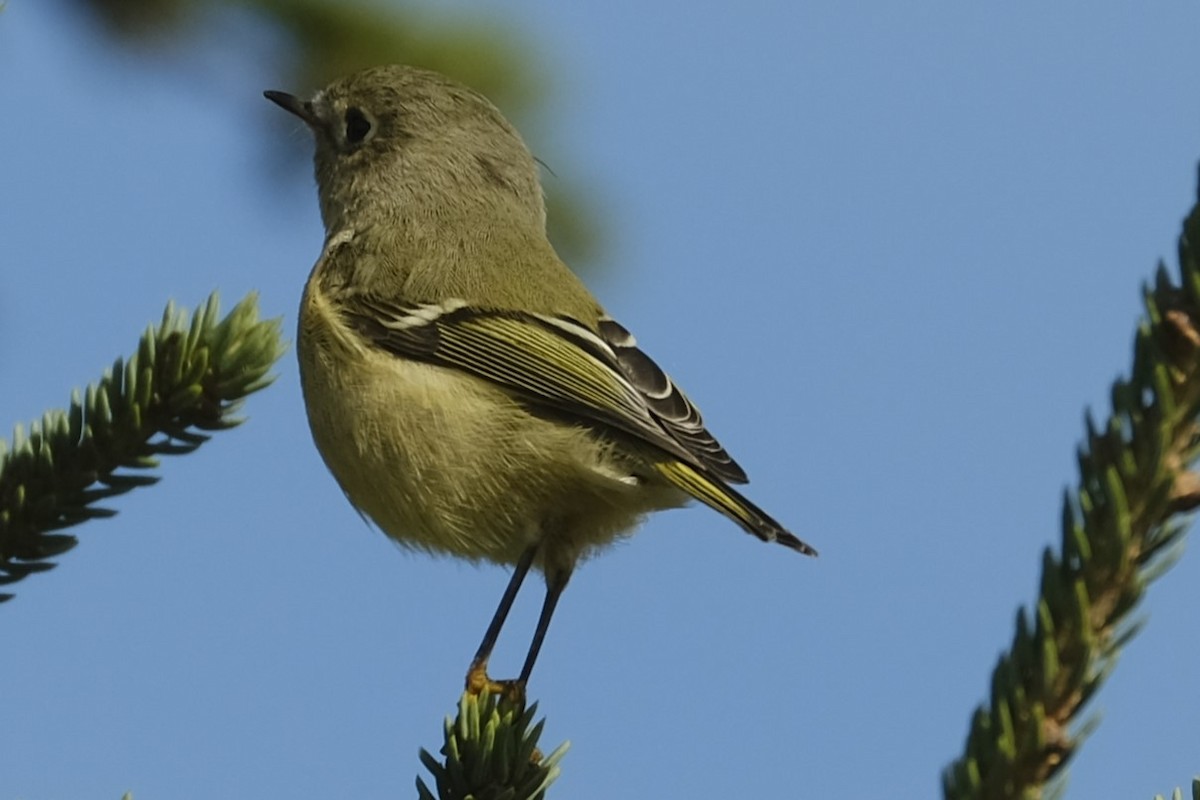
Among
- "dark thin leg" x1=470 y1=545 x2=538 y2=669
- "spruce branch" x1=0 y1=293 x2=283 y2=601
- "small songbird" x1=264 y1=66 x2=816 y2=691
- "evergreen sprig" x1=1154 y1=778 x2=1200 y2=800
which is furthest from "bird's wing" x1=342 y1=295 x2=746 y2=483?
"evergreen sprig" x1=1154 y1=778 x2=1200 y2=800

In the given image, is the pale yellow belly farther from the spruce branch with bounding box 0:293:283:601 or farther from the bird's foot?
the spruce branch with bounding box 0:293:283:601

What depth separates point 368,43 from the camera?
2.33 meters

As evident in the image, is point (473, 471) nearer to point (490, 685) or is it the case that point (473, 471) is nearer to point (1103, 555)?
point (490, 685)

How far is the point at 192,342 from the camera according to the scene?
1466 mm

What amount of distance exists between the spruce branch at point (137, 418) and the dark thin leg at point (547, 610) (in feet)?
3.25

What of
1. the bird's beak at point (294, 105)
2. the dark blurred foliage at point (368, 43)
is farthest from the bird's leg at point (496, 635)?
the bird's beak at point (294, 105)

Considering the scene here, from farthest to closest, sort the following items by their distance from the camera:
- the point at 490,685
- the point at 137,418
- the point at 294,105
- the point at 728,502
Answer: the point at 294,105
the point at 728,502
the point at 490,685
the point at 137,418

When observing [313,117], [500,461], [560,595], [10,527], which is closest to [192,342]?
[10,527]

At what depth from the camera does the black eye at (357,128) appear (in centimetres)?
Answer: 337

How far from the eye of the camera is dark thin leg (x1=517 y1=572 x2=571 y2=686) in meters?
2.36

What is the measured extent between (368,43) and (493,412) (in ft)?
2.19

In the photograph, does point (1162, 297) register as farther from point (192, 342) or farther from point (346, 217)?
point (346, 217)

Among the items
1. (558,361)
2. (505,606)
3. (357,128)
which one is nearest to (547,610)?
(505,606)

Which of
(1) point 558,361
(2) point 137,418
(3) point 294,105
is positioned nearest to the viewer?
(2) point 137,418
